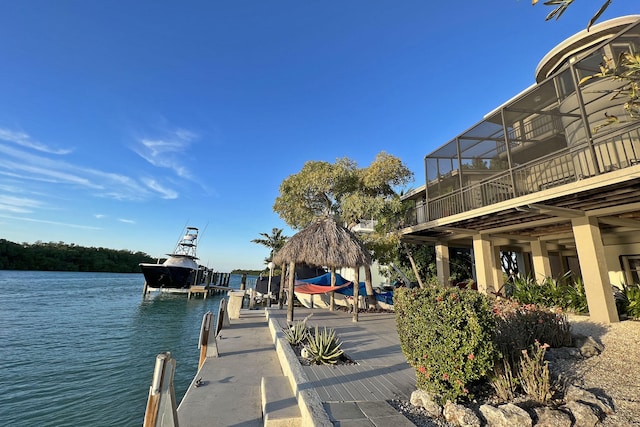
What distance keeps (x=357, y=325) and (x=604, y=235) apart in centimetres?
1066

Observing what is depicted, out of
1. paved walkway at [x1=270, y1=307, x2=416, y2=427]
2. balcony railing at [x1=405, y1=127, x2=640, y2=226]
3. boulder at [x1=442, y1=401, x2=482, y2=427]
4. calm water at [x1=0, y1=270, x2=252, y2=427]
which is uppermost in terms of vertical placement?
balcony railing at [x1=405, y1=127, x2=640, y2=226]

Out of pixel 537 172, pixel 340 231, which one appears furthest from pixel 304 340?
pixel 537 172

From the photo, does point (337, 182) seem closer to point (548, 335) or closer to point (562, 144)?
point (562, 144)

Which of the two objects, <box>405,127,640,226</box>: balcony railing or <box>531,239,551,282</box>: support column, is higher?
<box>405,127,640,226</box>: balcony railing

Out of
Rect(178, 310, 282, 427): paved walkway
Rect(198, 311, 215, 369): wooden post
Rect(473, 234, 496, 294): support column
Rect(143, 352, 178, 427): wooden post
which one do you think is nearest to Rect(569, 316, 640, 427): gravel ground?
Rect(473, 234, 496, 294): support column

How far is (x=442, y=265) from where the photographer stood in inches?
507

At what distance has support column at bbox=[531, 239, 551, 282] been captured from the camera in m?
11.1

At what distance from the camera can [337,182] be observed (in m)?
13.6

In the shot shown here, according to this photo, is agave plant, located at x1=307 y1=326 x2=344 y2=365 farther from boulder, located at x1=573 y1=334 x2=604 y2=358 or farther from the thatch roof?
boulder, located at x1=573 y1=334 x2=604 y2=358

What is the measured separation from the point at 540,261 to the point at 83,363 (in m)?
17.0

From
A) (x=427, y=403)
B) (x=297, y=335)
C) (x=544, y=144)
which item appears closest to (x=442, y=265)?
(x=544, y=144)

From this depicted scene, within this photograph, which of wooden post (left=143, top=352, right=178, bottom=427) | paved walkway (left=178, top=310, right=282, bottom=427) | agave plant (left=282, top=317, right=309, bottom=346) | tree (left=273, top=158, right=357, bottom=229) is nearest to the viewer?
wooden post (left=143, top=352, right=178, bottom=427)

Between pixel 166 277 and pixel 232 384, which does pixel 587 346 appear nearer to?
pixel 232 384

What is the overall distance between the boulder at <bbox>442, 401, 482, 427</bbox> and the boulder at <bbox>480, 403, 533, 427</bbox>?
0.12m
